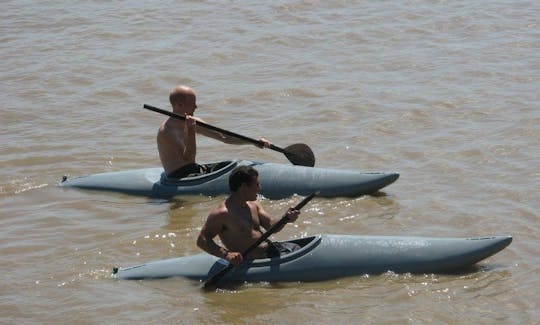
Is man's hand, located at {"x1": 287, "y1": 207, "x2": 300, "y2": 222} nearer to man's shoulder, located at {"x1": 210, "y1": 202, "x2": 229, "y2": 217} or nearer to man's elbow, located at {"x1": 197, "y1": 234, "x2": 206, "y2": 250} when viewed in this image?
man's shoulder, located at {"x1": 210, "y1": 202, "x2": 229, "y2": 217}

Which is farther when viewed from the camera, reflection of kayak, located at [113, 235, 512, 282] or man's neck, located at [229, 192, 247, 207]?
reflection of kayak, located at [113, 235, 512, 282]

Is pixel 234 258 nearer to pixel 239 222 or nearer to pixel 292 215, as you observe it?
pixel 239 222

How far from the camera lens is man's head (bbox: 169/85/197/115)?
30.6ft

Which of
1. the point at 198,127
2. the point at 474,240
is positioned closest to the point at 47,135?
the point at 198,127

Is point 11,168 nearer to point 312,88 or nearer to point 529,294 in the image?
point 312,88

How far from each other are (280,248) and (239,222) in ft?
1.36

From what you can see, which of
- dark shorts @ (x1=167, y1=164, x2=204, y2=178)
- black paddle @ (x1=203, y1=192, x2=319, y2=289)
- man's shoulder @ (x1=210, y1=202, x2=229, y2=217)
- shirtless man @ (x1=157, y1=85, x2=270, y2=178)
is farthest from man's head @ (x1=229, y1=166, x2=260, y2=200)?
dark shorts @ (x1=167, y1=164, x2=204, y2=178)

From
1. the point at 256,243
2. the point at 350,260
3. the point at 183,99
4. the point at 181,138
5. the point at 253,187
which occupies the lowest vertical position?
the point at 350,260

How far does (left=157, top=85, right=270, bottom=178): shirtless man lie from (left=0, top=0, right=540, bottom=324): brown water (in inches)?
12.8

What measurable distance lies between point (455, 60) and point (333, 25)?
2.57 m

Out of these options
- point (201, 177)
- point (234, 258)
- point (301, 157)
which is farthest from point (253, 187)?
point (301, 157)

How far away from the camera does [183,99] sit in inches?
367

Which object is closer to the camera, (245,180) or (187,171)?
(245,180)

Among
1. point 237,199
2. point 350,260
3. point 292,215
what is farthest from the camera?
point 350,260
